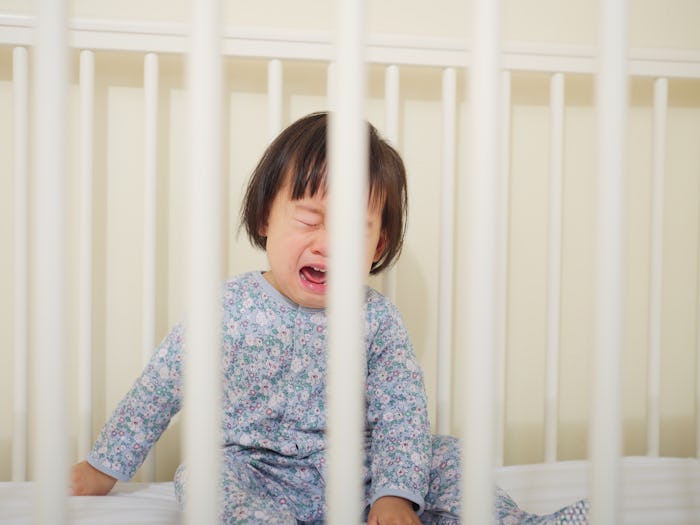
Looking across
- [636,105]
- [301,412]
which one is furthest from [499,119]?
[636,105]

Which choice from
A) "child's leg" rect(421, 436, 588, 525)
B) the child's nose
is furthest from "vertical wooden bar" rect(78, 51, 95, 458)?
"child's leg" rect(421, 436, 588, 525)

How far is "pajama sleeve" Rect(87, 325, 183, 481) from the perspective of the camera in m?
0.74

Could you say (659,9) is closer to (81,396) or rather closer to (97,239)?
(97,239)

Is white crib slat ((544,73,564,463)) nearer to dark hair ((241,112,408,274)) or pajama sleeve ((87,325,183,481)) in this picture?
dark hair ((241,112,408,274))

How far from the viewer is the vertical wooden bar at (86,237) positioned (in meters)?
0.88

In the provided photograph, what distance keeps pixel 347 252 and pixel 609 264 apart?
0.14m

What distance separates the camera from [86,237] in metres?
0.88

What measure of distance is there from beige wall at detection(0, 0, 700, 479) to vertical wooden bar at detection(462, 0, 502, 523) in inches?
25.8

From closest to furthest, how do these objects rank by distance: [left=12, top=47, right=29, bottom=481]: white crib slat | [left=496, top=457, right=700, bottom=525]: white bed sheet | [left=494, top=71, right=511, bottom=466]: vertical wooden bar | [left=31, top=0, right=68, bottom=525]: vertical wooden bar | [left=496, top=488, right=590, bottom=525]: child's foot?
[left=31, top=0, right=68, bottom=525]: vertical wooden bar
[left=496, top=488, right=590, bottom=525]: child's foot
[left=496, top=457, right=700, bottom=525]: white bed sheet
[left=12, top=47, right=29, bottom=481]: white crib slat
[left=494, top=71, right=511, bottom=466]: vertical wooden bar

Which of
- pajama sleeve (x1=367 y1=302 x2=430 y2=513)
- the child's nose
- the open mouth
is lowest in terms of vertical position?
pajama sleeve (x1=367 y1=302 x2=430 y2=513)

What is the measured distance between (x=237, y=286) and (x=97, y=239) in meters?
0.30

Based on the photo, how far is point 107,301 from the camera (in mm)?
1010

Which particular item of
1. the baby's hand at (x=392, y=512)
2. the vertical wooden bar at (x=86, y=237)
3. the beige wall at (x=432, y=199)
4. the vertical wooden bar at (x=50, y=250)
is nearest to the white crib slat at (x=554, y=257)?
the beige wall at (x=432, y=199)

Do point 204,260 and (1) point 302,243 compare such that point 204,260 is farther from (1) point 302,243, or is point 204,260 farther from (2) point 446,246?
(2) point 446,246
